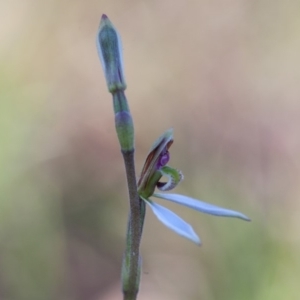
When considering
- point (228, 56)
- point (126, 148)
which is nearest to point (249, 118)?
point (228, 56)

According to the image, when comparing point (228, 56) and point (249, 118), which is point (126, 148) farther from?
point (228, 56)

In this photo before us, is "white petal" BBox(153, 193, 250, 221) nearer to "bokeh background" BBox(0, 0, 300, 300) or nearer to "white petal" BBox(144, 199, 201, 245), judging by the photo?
"white petal" BBox(144, 199, 201, 245)

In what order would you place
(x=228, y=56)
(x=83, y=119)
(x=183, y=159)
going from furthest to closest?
(x=228, y=56), (x=83, y=119), (x=183, y=159)

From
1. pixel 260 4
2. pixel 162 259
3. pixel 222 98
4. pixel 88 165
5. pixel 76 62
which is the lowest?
pixel 162 259

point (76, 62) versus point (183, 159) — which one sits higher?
point (76, 62)

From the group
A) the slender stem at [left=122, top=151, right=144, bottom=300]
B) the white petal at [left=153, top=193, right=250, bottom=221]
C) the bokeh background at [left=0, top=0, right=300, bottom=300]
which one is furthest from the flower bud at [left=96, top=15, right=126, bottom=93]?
the bokeh background at [left=0, top=0, right=300, bottom=300]

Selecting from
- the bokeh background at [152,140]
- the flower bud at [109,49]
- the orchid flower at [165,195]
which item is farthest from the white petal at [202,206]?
the bokeh background at [152,140]

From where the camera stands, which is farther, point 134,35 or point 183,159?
point 134,35

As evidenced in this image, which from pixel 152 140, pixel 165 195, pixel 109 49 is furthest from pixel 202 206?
pixel 152 140
